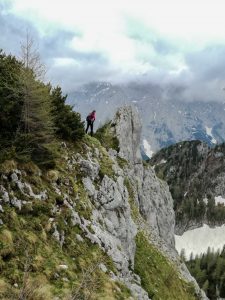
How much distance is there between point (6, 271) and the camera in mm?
17828

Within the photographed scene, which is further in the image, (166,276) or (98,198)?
(166,276)

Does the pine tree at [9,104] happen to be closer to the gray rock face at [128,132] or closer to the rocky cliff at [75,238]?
the rocky cliff at [75,238]

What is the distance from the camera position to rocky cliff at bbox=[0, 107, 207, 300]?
1834 cm

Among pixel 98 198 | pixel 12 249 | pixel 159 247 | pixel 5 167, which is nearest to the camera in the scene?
pixel 12 249

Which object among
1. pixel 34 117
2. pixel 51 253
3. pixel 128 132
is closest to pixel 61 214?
pixel 51 253

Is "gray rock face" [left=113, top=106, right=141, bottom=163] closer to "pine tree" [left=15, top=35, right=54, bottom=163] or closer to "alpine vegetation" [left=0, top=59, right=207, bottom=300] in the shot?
"alpine vegetation" [left=0, top=59, right=207, bottom=300]

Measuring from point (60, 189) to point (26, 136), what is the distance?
4362mm

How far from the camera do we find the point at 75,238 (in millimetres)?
24438

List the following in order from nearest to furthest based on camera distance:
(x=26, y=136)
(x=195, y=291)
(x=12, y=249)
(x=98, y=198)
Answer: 1. (x=12, y=249)
2. (x=26, y=136)
3. (x=98, y=198)
4. (x=195, y=291)

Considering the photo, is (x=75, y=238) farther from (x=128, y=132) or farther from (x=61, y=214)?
(x=128, y=132)

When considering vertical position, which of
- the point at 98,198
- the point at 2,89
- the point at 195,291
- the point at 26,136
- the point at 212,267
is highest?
the point at 2,89

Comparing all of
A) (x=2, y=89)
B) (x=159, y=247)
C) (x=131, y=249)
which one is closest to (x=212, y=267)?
(x=159, y=247)

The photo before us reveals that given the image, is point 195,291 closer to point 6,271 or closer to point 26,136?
point 26,136

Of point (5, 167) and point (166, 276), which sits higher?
point (5, 167)
